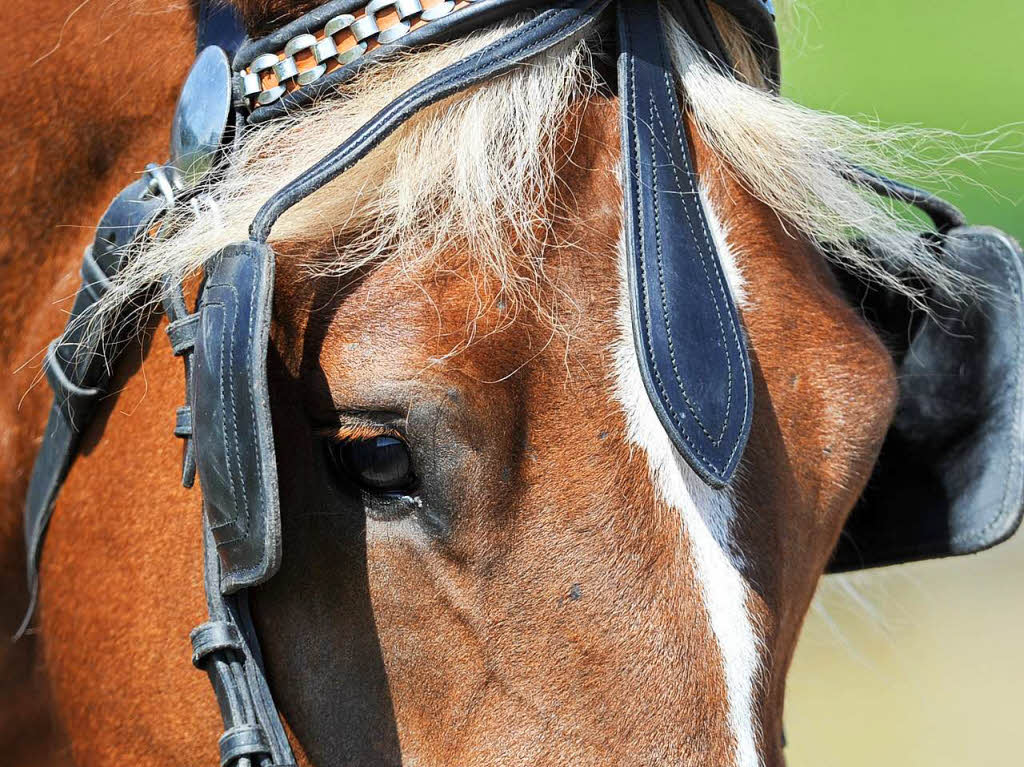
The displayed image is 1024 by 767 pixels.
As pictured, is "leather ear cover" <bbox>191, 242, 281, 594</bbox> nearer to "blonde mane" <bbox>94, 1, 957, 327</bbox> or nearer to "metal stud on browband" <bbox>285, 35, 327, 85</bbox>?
"blonde mane" <bbox>94, 1, 957, 327</bbox>

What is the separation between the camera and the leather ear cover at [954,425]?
1.46 metres

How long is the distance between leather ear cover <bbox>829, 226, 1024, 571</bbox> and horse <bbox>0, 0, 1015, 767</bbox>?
31 cm

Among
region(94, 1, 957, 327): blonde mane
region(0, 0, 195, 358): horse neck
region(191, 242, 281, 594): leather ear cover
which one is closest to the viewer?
region(191, 242, 281, 594): leather ear cover

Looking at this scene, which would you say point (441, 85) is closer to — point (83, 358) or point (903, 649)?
point (83, 358)

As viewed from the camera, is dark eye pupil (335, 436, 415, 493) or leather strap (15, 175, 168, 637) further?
leather strap (15, 175, 168, 637)

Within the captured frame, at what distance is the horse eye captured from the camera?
1038 mm

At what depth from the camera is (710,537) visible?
3.41 ft

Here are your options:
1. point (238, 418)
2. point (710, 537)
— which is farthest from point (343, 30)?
point (710, 537)

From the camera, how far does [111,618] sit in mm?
1208

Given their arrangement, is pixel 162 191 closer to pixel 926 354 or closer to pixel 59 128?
pixel 59 128

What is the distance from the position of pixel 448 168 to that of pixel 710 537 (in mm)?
457

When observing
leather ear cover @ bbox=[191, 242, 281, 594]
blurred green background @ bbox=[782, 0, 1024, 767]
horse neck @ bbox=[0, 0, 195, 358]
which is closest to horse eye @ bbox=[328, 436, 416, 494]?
leather ear cover @ bbox=[191, 242, 281, 594]

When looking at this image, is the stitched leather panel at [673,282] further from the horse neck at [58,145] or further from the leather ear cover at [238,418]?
the horse neck at [58,145]

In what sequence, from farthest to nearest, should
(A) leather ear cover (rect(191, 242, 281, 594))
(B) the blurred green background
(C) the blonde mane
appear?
1. (B) the blurred green background
2. (C) the blonde mane
3. (A) leather ear cover (rect(191, 242, 281, 594))
